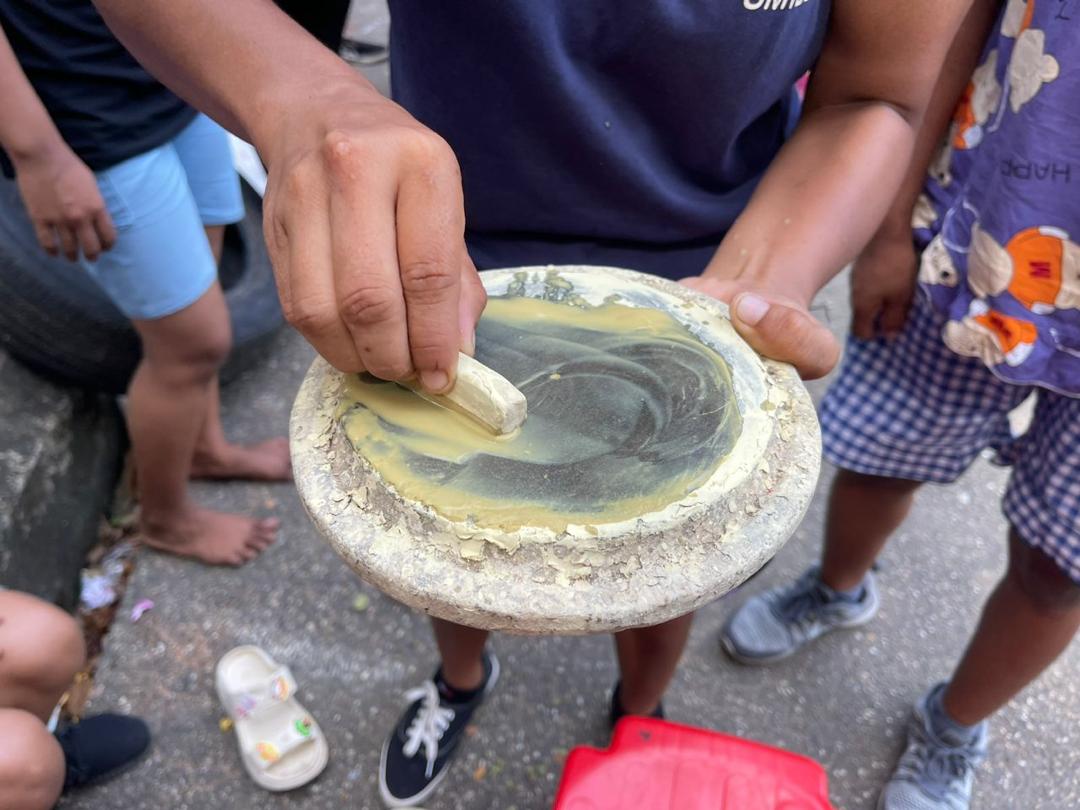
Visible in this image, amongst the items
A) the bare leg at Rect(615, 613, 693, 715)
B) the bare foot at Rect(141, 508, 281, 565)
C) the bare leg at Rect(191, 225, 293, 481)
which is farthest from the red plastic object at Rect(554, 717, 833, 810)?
the bare leg at Rect(191, 225, 293, 481)

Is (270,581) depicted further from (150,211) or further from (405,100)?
(405,100)

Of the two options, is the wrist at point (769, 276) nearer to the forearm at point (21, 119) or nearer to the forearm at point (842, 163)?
the forearm at point (842, 163)

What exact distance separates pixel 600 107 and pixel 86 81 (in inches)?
39.9

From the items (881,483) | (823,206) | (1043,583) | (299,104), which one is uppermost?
(299,104)

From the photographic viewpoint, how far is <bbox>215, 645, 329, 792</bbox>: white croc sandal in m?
1.60

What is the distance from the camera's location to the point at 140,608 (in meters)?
1.91

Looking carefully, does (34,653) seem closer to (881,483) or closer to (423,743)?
(423,743)

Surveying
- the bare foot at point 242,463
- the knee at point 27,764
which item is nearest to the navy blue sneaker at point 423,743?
the knee at point 27,764

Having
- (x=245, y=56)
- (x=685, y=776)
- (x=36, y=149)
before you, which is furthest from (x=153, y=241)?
(x=685, y=776)

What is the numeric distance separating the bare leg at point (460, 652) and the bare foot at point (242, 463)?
86 cm

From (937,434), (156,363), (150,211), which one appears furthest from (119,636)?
(937,434)

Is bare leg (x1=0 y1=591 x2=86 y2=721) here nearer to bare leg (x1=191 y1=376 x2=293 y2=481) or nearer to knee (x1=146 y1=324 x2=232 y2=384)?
knee (x1=146 y1=324 x2=232 y2=384)

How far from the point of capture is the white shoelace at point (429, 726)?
5.33 feet

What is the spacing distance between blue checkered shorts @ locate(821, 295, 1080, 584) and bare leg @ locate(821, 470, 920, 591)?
0.11m
